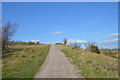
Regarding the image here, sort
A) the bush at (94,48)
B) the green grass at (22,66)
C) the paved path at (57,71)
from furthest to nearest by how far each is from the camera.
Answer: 1. the bush at (94,48)
2. the green grass at (22,66)
3. the paved path at (57,71)

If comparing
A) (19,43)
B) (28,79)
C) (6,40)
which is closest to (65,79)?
(28,79)

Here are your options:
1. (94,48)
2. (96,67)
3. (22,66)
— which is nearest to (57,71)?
(96,67)

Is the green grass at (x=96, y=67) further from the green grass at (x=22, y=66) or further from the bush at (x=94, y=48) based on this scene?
the bush at (x=94, y=48)

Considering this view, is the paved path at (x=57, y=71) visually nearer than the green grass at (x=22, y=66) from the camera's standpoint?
Yes

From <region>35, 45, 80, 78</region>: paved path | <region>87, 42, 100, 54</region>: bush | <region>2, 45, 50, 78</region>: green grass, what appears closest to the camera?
<region>35, 45, 80, 78</region>: paved path

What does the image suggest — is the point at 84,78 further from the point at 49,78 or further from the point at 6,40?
the point at 6,40

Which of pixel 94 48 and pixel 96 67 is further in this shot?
pixel 94 48

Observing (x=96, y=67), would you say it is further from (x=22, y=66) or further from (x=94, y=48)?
(x=94, y=48)

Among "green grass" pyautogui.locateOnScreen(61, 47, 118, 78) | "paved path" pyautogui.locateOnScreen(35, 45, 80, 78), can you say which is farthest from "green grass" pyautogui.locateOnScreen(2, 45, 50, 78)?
"green grass" pyautogui.locateOnScreen(61, 47, 118, 78)

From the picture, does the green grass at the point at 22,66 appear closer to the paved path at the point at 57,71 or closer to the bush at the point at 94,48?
the paved path at the point at 57,71

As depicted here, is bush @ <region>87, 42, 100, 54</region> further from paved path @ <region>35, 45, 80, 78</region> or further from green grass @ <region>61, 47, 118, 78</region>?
paved path @ <region>35, 45, 80, 78</region>

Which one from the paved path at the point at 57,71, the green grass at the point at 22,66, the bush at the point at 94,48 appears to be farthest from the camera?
the bush at the point at 94,48

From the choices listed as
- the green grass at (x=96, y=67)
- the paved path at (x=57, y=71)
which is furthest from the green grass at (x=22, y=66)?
the green grass at (x=96, y=67)

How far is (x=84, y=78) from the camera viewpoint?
7.80 metres
